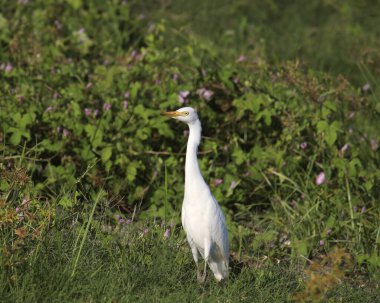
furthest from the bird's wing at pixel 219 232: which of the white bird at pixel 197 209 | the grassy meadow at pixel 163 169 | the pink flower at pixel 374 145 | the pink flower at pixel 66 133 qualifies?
the pink flower at pixel 374 145

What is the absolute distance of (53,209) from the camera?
423cm

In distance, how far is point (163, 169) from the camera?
6109mm

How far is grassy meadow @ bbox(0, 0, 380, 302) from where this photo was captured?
4.29 meters

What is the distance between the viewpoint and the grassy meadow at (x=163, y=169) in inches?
169

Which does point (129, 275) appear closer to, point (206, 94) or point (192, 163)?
point (192, 163)

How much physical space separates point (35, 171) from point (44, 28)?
2.12 meters

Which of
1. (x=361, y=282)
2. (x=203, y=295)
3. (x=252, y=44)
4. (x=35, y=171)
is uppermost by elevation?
(x=203, y=295)

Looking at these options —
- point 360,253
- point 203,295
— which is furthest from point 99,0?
point 203,295

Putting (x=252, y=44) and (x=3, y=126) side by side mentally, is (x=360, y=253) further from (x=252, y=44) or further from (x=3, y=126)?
(x=252, y=44)

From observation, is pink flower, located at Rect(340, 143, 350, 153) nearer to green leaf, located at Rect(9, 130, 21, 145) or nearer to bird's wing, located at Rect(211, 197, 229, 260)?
bird's wing, located at Rect(211, 197, 229, 260)

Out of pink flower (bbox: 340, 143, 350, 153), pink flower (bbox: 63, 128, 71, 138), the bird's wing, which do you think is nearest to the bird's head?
the bird's wing

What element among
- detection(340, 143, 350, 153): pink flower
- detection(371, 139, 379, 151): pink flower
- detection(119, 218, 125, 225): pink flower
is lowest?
detection(371, 139, 379, 151): pink flower

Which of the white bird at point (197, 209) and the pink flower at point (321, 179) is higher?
the white bird at point (197, 209)

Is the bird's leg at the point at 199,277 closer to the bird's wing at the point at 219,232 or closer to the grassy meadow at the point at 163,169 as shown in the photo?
the grassy meadow at the point at 163,169
